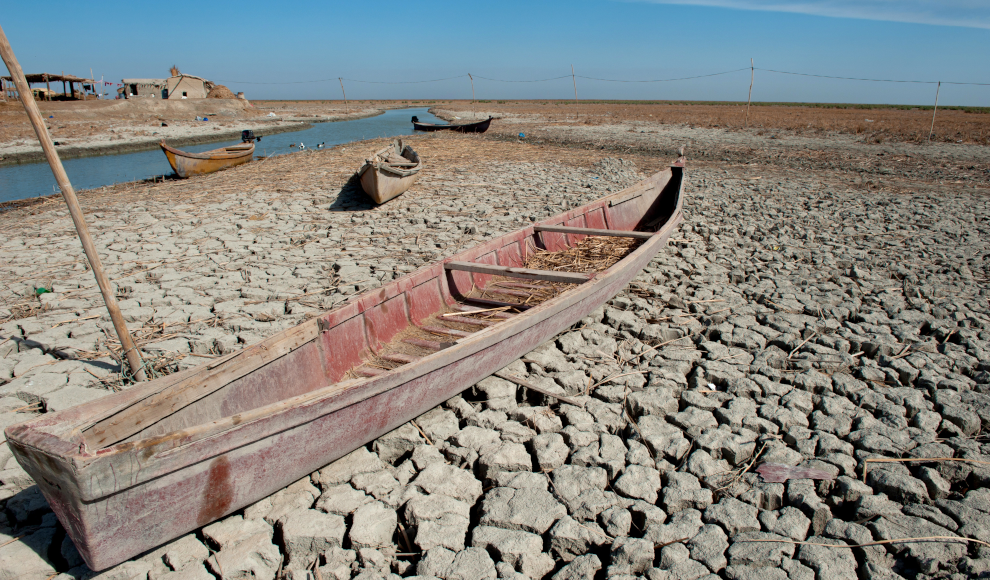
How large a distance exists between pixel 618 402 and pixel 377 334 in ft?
5.98

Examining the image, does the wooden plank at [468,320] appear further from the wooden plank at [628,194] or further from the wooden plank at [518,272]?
the wooden plank at [628,194]

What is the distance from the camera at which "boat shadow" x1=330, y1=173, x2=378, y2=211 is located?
376 inches

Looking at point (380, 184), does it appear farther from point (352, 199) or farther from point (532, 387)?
point (532, 387)

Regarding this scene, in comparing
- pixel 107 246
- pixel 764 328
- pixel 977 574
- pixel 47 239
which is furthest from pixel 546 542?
pixel 47 239

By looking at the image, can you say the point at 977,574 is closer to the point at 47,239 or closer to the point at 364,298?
the point at 364,298

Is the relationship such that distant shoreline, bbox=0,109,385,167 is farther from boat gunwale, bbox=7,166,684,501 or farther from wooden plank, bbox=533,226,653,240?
boat gunwale, bbox=7,166,684,501

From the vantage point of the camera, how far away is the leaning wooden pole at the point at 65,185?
3.21 metres

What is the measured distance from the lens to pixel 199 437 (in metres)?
2.17

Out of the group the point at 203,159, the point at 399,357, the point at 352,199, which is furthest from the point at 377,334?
the point at 203,159

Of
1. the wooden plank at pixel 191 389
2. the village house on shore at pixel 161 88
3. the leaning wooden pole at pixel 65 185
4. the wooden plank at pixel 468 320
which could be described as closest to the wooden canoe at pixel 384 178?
the wooden plank at pixel 468 320

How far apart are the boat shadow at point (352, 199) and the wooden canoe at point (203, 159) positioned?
4.63 m

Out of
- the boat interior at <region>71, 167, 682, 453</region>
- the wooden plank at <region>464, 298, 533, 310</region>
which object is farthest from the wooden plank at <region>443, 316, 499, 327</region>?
the wooden plank at <region>464, 298, 533, 310</region>

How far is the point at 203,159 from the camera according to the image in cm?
1311

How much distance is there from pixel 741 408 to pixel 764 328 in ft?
4.92
